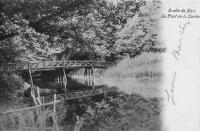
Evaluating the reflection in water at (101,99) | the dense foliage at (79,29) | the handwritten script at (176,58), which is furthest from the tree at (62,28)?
the handwritten script at (176,58)

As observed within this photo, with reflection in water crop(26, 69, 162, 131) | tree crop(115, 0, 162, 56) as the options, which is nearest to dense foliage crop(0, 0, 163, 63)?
tree crop(115, 0, 162, 56)

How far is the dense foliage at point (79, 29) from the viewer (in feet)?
5.32

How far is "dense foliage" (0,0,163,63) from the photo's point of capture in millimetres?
1623

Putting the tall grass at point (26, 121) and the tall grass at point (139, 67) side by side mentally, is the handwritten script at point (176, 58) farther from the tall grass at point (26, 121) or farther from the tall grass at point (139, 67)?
the tall grass at point (26, 121)

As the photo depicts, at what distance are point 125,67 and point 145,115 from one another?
214mm

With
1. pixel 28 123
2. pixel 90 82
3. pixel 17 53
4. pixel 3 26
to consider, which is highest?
pixel 3 26

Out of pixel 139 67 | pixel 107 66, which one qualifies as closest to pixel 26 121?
pixel 107 66

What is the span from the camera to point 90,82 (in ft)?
5.35

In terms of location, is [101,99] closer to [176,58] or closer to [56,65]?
[56,65]

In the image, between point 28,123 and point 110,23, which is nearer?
point 28,123

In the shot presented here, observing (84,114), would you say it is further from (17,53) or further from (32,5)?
(32,5)

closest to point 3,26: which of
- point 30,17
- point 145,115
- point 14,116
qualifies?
point 30,17

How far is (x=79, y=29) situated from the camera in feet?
5.49

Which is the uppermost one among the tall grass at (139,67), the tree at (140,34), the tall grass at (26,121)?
the tree at (140,34)
